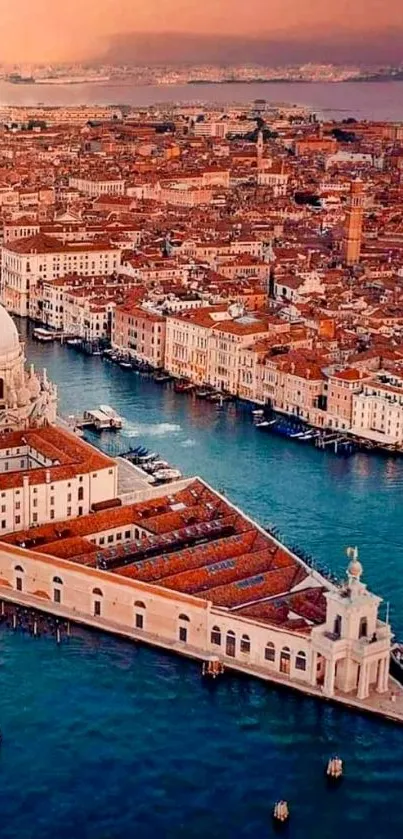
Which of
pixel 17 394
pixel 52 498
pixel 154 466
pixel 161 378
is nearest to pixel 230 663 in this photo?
pixel 52 498

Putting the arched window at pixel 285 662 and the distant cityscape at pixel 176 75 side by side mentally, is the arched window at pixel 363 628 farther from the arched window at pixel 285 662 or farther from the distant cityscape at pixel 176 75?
the distant cityscape at pixel 176 75

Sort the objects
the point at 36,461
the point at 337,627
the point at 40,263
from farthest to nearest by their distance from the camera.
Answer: the point at 40,263 < the point at 36,461 < the point at 337,627

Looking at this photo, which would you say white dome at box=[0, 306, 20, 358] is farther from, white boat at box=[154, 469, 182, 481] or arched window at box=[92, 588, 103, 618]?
arched window at box=[92, 588, 103, 618]

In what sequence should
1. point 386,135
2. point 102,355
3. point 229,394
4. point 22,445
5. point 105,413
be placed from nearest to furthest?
point 22,445 < point 105,413 < point 229,394 < point 102,355 < point 386,135

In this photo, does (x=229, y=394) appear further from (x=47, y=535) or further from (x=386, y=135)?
(x=386, y=135)

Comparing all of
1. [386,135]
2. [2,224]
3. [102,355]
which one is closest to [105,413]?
[102,355]

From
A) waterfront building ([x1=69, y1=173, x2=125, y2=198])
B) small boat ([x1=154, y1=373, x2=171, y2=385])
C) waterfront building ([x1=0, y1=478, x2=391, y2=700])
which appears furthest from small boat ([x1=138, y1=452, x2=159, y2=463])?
waterfront building ([x1=69, y1=173, x2=125, y2=198])

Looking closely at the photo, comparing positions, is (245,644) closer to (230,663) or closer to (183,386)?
(230,663)
